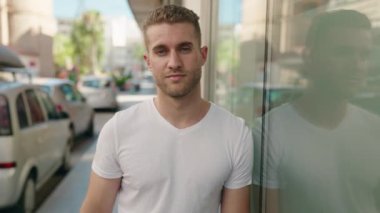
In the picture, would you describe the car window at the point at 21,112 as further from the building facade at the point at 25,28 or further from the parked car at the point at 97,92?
→ the building facade at the point at 25,28

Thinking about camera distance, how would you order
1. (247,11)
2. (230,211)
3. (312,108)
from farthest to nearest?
(247,11) < (230,211) < (312,108)

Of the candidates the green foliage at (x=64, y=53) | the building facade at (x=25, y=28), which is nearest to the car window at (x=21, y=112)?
the building facade at (x=25, y=28)

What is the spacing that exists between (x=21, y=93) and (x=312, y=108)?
175 inches

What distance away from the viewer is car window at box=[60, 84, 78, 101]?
9.37 m

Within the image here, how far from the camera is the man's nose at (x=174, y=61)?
1568 mm

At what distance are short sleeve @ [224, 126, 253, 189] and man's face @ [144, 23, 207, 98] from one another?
30cm

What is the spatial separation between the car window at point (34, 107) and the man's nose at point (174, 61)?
415cm

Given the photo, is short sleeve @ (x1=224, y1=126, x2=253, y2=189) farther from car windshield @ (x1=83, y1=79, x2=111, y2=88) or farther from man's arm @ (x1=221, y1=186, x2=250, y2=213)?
car windshield @ (x1=83, y1=79, x2=111, y2=88)

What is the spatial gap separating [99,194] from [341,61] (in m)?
1.08

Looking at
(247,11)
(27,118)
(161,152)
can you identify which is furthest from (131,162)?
(27,118)

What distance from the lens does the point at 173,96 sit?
5.33 feet

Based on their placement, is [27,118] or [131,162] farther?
[27,118]

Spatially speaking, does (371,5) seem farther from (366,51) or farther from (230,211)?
(230,211)

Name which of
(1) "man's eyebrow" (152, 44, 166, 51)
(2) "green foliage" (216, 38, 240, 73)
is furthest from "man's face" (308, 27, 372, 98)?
(2) "green foliage" (216, 38, 240, 73)
